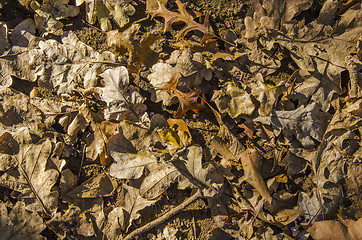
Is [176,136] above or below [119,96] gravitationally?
below

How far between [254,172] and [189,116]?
0.73 m

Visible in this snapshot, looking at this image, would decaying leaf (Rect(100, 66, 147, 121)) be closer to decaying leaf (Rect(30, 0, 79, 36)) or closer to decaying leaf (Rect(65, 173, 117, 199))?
decaying leaf (Rect(65, 173, 117, 199))

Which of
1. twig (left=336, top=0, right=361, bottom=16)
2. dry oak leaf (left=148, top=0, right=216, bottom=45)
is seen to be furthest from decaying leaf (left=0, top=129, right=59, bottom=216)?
twig (left=336, top=0, right=361, bottom=16)

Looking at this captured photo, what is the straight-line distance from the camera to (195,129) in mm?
2375

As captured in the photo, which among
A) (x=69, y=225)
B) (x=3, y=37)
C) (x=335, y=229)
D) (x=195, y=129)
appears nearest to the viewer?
(x=335, y=229)

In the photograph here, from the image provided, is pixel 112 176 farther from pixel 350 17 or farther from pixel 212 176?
pixel 350 17

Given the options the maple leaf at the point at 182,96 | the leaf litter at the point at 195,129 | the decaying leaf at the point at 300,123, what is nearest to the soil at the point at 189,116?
the leaf litter at the point at 195,129

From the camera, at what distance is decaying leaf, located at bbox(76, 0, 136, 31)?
2.44 metres

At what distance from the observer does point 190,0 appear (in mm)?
2477

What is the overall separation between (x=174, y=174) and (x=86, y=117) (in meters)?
0.93

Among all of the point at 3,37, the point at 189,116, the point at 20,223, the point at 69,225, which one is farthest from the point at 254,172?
the point at 3,37

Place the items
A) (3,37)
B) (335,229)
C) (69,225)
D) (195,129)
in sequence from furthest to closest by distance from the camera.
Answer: (3,37), (195,129), (69,225), (335,229)

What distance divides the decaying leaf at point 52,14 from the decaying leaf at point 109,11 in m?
0.14

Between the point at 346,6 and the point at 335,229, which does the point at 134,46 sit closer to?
the point at 346,6
